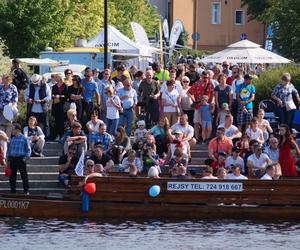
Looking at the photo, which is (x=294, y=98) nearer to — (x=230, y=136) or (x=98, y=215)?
(x=230, y=136)

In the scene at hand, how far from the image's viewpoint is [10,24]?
54.2 m

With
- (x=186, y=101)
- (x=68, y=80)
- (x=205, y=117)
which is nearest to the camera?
(x=205, y=117)

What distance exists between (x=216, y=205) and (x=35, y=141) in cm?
519

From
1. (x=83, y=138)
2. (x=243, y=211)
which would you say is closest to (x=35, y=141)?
(x=83, y=138)

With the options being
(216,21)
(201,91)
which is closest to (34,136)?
(201,91)

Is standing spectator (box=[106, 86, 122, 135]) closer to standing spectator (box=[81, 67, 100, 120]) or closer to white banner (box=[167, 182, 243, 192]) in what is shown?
standing spectator (box=[81, 67, 100, 120])

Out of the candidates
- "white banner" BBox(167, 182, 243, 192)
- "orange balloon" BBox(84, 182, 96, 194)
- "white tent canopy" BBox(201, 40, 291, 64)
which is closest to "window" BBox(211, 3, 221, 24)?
"white tent canopy" BBox(201, 40, 291, 64)

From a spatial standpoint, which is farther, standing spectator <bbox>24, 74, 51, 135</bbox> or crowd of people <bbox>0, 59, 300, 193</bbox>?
standing spectator <bbox>24, 74, 51, 135</bbox>

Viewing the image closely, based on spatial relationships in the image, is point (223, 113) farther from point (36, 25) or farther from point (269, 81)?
point (36, 25)

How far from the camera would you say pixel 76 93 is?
3225 cm

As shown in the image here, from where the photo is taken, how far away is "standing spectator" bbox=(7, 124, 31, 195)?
29.2 m

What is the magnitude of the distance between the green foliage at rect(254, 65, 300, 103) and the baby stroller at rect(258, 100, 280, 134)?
124 centimetres

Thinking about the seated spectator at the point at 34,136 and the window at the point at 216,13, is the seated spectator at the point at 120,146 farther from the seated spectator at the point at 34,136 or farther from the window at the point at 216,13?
the window at the point at 216,13

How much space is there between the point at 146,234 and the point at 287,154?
523cm
